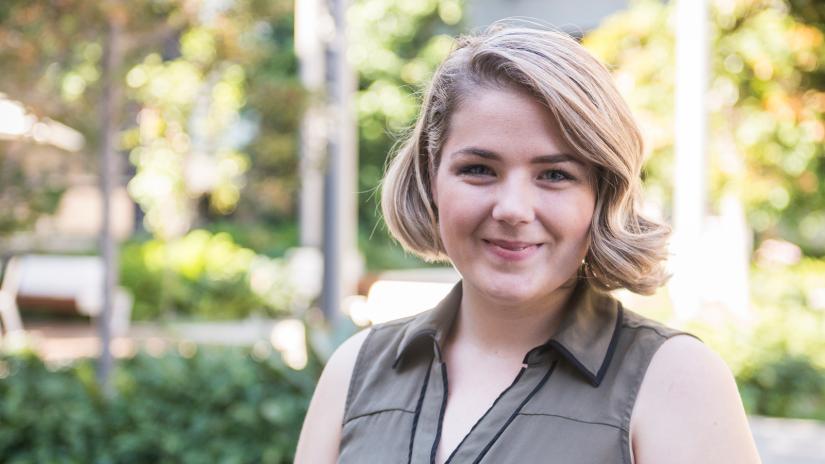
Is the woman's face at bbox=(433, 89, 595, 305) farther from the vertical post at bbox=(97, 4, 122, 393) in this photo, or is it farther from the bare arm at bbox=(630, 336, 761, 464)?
the vertical post at bbox=(97, 4, 122, 393)

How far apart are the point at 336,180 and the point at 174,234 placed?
7794 mm

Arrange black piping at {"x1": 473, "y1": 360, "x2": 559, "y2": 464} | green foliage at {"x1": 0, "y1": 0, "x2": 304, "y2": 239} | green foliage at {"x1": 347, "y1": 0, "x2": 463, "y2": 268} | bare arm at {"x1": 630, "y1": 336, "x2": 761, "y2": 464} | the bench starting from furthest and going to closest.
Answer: green foliage at {"x1": 347, "y1": 0, "x2": 463, "y2": 268} < the bench < green foliage at {"x1": 0, "y1": 0, "x2": 304, "y2": 239} < black piping at {"x1": 473, "y1": 360, "x2": 559, "y2": 464} < bare arm at {"x1": 630, "y1": 336, "x2": 761, "y2": 464}

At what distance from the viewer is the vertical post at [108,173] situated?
5777 millimetres

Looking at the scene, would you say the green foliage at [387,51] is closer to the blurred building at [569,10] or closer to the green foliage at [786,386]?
the blurred building at [569,10]

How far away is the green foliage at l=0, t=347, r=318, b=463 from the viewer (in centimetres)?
473

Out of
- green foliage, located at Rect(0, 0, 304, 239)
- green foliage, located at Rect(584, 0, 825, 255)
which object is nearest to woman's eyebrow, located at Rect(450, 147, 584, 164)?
green foliage, located at Rect(0, 0, 304, 239)

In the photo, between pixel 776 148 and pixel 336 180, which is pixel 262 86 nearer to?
pixel 336 180

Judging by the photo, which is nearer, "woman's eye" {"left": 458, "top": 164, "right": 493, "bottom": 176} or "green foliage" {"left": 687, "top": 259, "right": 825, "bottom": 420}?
"woman's eye" {"left": 458, "top": 164, "right": 493, "bottom": 176}

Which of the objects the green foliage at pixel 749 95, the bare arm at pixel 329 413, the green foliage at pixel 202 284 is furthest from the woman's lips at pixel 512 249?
the green foliage at pixel 202 284

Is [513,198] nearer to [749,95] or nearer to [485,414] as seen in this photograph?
[485,414]

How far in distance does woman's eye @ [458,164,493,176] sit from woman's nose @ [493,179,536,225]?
1.9 inches

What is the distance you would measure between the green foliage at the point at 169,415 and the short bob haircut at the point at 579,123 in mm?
3081

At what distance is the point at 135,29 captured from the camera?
5953 millimetres

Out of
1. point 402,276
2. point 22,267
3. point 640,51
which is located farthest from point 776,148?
point 22,267
